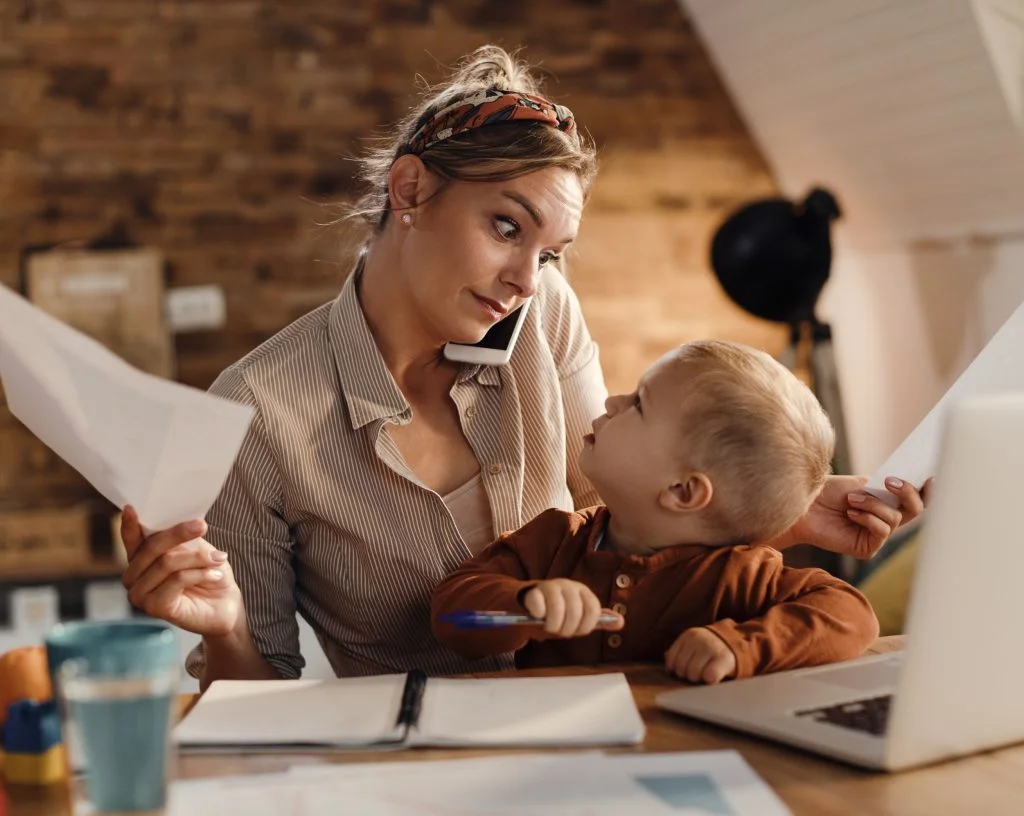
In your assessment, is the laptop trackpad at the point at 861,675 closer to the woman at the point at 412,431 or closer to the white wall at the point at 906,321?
the woman at the point at 412,431

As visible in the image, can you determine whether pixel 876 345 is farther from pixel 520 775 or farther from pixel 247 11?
pixel 520 775

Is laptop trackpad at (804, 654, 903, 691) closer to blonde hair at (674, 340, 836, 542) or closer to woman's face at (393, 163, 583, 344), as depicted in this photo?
blonde hair at (674, 340, 836, 542)

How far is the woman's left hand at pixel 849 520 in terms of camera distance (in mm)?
1398

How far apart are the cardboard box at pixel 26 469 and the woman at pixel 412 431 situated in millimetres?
2802

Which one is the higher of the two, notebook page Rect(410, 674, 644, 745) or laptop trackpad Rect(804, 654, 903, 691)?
notebook page Rect(410, 674, 644, 745)

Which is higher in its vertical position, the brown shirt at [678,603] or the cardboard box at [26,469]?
the brown shirt at [678,603]

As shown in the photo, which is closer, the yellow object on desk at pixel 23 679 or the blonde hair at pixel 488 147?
the yellow object on desk at pixel 23 679

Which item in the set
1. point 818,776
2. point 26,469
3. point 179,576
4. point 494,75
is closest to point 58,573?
point 26,469

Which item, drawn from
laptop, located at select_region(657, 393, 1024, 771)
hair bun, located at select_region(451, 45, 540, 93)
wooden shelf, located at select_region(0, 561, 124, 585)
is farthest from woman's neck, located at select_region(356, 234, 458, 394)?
wooden shelf, located at select_region(0, 561, 124, 585)

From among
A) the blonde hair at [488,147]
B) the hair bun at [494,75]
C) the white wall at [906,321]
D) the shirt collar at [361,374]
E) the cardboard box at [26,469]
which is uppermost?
the hair bun at [494,75]

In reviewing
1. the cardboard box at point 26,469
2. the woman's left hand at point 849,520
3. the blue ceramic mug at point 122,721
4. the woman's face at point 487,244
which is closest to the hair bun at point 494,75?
the woman's face at point 487,244

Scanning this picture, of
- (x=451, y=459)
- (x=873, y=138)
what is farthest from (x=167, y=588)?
(x=873, y=138)

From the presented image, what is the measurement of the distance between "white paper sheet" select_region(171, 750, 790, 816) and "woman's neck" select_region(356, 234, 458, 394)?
0.78 meters

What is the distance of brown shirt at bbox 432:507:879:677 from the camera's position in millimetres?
1177
